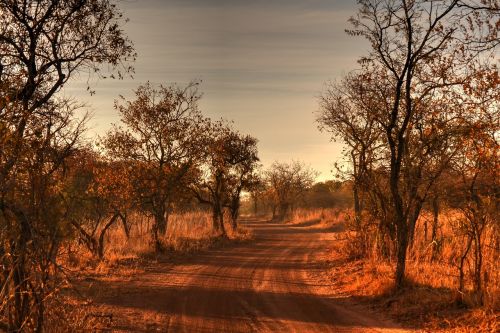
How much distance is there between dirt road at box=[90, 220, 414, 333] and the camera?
8523 millimetres

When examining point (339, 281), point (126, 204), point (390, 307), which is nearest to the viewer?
point (390, 307)

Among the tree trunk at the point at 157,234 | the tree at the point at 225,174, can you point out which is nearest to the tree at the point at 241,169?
the tree at the point at 225,174

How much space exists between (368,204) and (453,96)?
21.7 feet

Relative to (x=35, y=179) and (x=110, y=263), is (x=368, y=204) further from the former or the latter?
(x=35, y=179)

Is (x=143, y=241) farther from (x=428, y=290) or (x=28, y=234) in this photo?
(x=28, y=234)

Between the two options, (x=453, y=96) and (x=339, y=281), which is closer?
(x=453, y=96)

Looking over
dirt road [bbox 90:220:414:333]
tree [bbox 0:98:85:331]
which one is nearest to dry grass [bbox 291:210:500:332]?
dirt road [bbox 90:220:414:333]

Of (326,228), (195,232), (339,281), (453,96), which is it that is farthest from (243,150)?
(453,96)

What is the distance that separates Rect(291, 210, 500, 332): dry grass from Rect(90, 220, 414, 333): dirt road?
59 centimetres

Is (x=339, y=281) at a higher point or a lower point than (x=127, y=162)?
lower

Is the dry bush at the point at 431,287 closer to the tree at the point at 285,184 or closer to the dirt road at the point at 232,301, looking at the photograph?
the dirt road at the point at 232,301

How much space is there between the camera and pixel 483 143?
28.8 ft

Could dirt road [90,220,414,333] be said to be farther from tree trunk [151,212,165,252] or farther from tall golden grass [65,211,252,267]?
tree trunk [151,212,165,252]

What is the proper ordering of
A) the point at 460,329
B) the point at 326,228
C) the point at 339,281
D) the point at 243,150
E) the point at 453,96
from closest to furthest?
the point at 460,329 < the point at 453,96 < the point at 339,281 < the point at 243,150 < the point at 326,228
